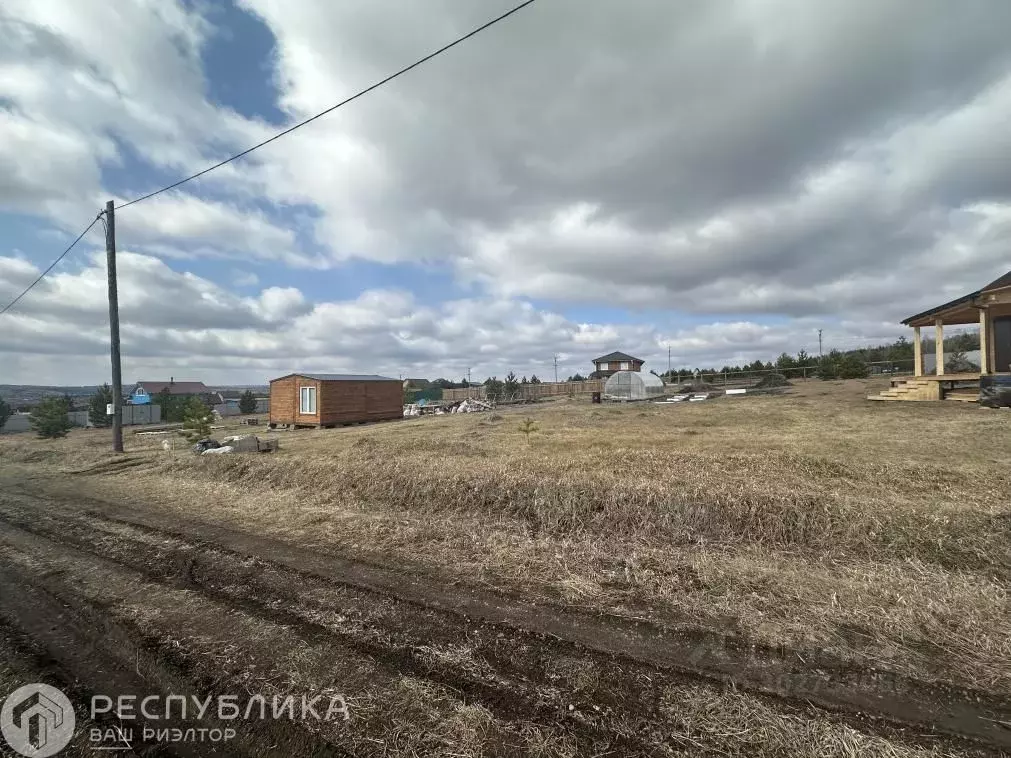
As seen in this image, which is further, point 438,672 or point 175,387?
point 175,387

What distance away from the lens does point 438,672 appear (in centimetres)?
275

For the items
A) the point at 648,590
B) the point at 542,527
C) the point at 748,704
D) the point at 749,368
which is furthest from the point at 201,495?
the point at 749,368

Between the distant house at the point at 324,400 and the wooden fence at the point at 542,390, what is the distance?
694 inches

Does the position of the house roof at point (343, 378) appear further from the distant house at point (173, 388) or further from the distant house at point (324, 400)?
the distant house at point (173, 388)

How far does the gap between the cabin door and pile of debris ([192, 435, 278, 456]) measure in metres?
26.1

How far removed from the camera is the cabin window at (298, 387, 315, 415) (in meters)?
24.4

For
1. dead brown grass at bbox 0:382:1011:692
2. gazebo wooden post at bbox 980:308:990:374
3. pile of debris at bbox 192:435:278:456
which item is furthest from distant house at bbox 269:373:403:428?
gazebo wooden post at bbox 980:308:990:374

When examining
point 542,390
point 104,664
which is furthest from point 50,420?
point 542,390

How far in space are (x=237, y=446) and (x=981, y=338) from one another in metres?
25.0

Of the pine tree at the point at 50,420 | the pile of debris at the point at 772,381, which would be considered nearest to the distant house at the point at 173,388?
the pine tree at the point at 50,420

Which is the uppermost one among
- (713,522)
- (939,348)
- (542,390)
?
(939,348)

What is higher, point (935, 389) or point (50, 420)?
point (935, 389)

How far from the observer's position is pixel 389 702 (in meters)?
2.49
